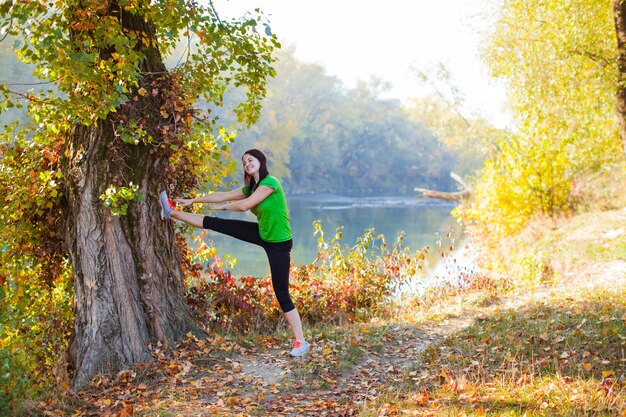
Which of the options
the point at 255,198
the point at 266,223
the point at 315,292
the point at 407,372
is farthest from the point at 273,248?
the point at 315,292

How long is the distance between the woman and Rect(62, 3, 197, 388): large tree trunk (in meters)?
0.43

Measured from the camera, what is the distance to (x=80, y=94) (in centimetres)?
529

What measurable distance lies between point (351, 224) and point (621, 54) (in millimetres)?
18625

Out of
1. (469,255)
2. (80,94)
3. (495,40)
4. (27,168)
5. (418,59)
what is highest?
(418,59)

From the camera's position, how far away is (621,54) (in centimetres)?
930

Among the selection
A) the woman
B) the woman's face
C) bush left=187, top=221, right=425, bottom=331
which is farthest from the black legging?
bush left=187, top=221, right=425, bottom=331

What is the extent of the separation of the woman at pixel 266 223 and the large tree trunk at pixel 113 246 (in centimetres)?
43

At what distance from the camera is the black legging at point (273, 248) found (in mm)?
5430

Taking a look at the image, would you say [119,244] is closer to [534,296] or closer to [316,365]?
[316,365]

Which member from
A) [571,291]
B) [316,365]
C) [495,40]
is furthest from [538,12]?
[316,365]

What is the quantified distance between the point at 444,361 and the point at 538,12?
8136 millimetres

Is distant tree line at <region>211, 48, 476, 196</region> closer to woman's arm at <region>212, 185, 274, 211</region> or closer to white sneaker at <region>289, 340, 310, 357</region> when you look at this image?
white sneaker at <region>289, 340, 310, 357</region>

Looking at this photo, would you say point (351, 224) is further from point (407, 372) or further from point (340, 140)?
point (340, 140)

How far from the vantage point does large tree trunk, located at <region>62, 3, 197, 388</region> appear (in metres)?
5.54
